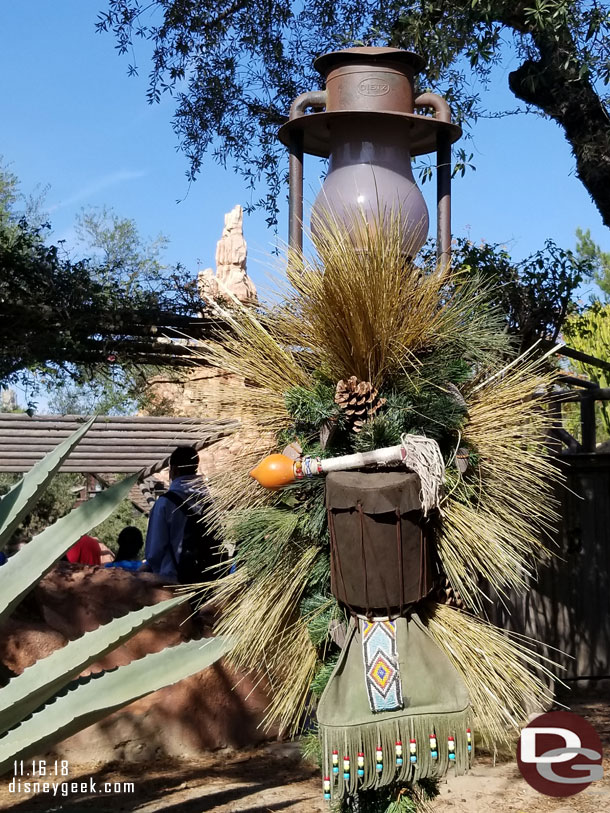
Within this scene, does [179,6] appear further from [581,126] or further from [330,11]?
[581,126]

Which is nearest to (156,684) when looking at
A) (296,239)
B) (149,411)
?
(296,239)

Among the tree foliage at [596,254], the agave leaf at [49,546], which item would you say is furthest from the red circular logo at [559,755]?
the tree foliage at [596,254]

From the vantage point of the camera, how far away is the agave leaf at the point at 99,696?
2.15 meters

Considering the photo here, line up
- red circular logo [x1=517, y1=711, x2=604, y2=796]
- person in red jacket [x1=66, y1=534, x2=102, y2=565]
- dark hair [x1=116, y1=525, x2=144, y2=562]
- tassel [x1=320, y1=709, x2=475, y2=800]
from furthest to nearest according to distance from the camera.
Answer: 1. dark hair [x1=116, y1=525, x2=144, y2=562]
2. person in red jacket [x1=66, y1=534, x2=102, y2=565]
3. red circular logo [x1=517, y1=711, x2=604, y2=796]
4. tassel [x1=320, y1=709, x2=475, y2=800]

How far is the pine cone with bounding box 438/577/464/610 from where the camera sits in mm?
2375

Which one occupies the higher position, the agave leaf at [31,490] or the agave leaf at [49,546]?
the agave leaf at [31,490]

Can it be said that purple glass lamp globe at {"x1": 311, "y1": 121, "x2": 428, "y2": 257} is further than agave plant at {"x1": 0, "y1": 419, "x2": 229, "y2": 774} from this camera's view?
Yes

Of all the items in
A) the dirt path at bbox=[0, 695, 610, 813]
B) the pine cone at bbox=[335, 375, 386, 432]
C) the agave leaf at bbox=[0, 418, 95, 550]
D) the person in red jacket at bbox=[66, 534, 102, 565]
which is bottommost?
the dirt path at bbox=[0, 695, 610, 813]

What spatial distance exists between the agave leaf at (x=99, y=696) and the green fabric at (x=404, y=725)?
1.21ft

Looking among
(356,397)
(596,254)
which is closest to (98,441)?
(356,397)

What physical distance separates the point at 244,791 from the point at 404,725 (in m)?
1.74

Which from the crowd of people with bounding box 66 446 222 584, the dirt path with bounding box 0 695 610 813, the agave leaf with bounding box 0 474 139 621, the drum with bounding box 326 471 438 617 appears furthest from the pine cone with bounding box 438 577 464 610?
the crowd of people with bounding box 66 446 222 584

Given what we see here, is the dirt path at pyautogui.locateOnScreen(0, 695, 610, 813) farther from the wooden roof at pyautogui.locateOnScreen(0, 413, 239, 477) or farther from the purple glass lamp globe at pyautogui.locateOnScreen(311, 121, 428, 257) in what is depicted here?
the wooden roof at pyautogui.locateOnScreen(0, 413, 239, 477)

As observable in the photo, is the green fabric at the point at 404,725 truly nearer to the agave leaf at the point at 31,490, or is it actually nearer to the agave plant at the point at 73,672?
the agave plant at the point at 73,672
